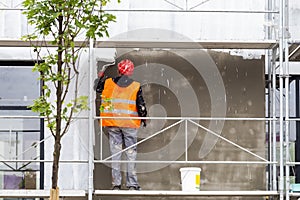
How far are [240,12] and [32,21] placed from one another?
373cm

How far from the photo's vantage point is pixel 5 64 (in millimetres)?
12289

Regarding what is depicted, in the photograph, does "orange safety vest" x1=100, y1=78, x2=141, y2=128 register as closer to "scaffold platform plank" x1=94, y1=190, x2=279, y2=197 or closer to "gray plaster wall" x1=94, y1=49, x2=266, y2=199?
"gray plaster wall" x1=94, y1=49, x2=266, y2=199

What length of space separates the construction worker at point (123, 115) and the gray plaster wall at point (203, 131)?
46 centimetres

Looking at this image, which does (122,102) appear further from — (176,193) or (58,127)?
(58,127)

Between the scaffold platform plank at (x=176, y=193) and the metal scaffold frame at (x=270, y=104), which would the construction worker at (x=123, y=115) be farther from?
the scaffold platform plank at (x=176, y=193)

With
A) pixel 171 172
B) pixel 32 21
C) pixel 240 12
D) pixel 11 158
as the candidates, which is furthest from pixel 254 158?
pixel 32 21

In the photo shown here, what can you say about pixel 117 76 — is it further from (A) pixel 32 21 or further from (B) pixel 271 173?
(A) pixel 32 21

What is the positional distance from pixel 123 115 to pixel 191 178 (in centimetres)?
105

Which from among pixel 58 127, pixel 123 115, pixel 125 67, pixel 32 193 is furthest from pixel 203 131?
pixel 58 127

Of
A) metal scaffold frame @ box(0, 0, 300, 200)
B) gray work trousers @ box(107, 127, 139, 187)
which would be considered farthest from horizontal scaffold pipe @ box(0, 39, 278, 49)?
gray work trousers @ box(107, 127, 139, 187)

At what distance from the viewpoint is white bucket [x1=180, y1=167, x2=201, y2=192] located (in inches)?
439

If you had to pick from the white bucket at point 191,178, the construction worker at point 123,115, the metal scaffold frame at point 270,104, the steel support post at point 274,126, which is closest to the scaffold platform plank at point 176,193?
the metal scaffold frame at point 270,104

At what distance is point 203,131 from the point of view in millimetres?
11867

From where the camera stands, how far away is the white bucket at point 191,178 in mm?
11148
